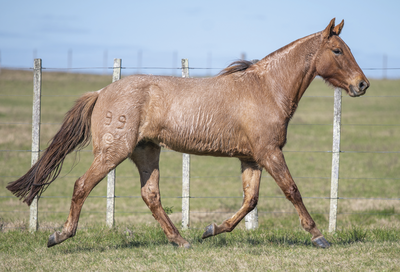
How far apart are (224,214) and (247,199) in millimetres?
4078

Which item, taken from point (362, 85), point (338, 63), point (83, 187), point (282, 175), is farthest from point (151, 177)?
point (362, 85)

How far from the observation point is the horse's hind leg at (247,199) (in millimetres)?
5145

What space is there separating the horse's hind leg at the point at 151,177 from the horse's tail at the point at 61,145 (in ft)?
2.25

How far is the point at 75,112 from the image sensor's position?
5227mm

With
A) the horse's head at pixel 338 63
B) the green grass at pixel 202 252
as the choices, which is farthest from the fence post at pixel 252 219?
the horse's head at pixel 338 63

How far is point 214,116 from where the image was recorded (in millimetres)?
4992

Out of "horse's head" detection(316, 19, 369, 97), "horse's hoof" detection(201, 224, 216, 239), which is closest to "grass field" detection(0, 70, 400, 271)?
"horse's hoof" detection(201, 224, 216, 239)

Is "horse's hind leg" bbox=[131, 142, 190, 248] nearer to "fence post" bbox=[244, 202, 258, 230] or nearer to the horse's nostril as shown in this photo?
"fence post" bbox=[244, 202, 258, 230]

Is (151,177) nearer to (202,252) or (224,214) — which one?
(202,252)

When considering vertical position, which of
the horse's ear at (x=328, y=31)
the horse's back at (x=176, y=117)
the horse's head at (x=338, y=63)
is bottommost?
the horse's back at (x=176, y=117)

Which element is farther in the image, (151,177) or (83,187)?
(151,177)

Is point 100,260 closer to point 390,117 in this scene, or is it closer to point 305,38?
point 305,38

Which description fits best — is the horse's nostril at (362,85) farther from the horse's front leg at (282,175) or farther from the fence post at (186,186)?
the fence post at (186,186)

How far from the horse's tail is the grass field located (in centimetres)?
22
